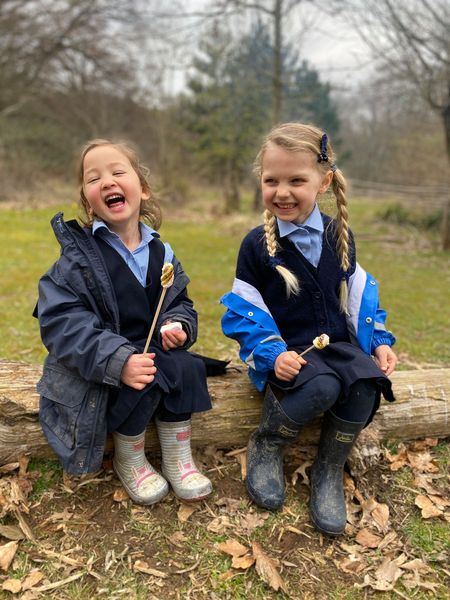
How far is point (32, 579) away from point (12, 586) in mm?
74

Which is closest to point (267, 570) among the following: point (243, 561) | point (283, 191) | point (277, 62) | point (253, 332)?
point (243, 561)

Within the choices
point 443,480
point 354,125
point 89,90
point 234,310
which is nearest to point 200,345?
point 234,310

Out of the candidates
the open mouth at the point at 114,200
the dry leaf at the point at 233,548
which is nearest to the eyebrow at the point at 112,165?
the open mouth at the point at 114,200

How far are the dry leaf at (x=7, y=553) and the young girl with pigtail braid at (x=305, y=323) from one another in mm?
1060

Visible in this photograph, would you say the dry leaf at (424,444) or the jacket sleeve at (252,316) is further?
the dry leaf at (424,444)

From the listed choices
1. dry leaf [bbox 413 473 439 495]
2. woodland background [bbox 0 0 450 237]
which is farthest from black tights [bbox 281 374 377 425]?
woodland background [bbox 0 0 450 237]

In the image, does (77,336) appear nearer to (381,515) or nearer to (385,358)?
(385,358)

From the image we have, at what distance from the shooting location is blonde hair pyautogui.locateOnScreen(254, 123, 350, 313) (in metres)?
2.30

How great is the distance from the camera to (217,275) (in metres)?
7.68

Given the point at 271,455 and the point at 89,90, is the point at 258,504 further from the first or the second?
the point at 89,90

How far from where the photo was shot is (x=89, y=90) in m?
22.0

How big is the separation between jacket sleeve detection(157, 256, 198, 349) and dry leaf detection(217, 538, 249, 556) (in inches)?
35.0

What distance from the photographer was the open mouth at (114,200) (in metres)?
2.34

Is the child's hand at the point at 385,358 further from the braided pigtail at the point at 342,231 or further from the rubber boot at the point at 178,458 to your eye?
the rubber boot at the point at 178,458
